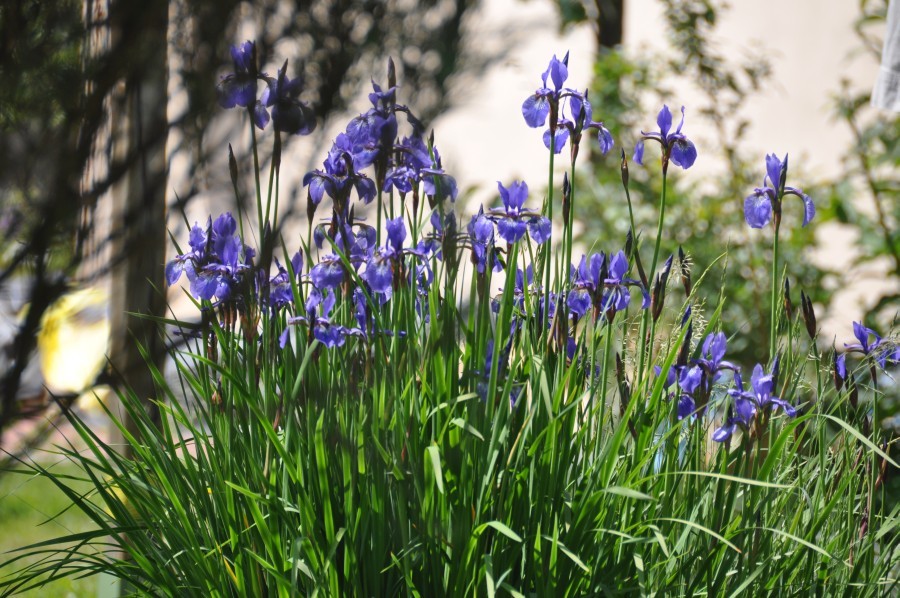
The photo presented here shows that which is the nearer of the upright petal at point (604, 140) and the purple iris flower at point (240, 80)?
the purple iris flower at point (240, 80)

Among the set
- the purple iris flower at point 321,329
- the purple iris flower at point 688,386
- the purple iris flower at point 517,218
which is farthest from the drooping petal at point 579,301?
the purple iris flower at point 321,329

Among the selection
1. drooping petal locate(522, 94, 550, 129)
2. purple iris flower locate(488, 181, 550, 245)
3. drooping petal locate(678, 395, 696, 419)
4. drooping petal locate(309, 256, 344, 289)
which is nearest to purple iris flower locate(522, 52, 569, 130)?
drooping petal locate(522, 94, 550, 129)

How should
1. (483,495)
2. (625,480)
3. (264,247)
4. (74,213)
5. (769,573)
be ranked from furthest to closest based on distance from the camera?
(769,573) → (625,480) → (483,495) → (264,247) → (74,213)

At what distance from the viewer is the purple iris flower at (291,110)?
115 centimetres

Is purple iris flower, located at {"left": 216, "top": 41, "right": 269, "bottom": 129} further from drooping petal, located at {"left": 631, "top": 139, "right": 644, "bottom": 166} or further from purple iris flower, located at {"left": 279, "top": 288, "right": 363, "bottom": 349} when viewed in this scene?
drooping petal, located at {"left": 631, "top": 139, "right": 644, "bottom": 166}

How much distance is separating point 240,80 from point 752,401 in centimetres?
115

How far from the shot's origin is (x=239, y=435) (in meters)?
1.68

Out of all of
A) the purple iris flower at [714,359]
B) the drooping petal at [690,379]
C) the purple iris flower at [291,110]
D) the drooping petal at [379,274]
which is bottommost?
the drooping petal at [690,379]

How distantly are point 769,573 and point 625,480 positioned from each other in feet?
1.27

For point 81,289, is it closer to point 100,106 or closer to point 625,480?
point 100,106

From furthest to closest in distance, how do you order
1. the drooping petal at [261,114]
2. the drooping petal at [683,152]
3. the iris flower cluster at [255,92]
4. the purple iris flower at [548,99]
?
the drooping petal at [683,152] < the purple iris flower at [548,99] < the drooping petal at [261,114] < the iris flower cluster at [255,92]

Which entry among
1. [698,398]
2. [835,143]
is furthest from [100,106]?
[835,143]

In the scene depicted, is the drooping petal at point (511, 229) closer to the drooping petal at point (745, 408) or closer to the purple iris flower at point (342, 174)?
the purple iris flower at point (342, 174)

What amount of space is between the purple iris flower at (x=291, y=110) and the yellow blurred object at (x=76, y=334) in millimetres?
326
